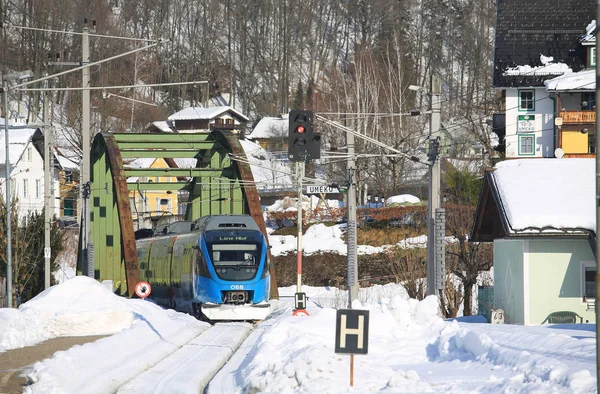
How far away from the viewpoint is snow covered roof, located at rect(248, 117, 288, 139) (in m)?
105

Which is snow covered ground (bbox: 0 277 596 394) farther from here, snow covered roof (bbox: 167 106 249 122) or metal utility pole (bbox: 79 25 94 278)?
snow covered roof (bbox: 167 106 249 122)

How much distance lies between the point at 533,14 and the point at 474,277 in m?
29.8

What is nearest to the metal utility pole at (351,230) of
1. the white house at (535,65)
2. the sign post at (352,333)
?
the sign post at (352,333)

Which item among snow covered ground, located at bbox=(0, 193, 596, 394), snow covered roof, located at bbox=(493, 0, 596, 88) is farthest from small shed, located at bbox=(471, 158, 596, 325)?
snow covered roof, located at bbox=(493, 0, 596, 88)

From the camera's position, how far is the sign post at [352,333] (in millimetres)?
14172

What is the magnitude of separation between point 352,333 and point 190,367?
527cm

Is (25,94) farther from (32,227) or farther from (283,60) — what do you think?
(32,227)

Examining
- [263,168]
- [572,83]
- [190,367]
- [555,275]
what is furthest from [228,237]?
[263,168]

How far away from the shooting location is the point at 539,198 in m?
30.2

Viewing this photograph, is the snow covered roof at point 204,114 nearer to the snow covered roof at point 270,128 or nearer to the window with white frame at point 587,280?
the snow covered roof at point 270,128

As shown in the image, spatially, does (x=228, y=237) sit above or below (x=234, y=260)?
above

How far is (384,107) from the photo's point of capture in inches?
3465

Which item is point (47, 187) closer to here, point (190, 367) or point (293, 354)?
point (190, 367)

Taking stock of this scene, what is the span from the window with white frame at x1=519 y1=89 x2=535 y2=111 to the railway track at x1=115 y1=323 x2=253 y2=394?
1896 inches
